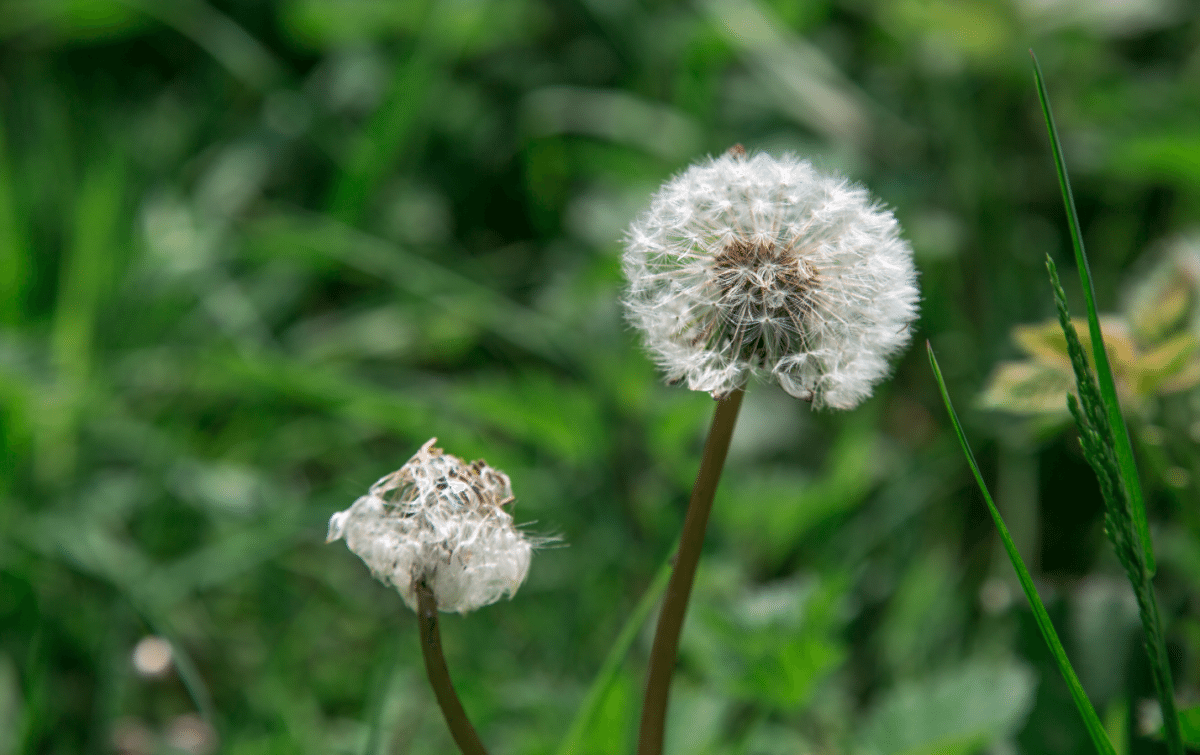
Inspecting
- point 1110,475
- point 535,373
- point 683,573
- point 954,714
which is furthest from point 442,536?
point 535,373

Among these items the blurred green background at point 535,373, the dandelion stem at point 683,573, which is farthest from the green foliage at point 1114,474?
the blurred green background at point 535,373

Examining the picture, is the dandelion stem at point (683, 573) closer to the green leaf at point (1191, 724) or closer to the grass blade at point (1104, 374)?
the grass blade at point (1104, 374)

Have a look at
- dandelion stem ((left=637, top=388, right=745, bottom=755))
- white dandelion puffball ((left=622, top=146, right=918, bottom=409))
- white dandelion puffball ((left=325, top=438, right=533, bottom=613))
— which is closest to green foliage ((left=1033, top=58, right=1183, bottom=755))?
white dandelion puffball ((left=622, top=146, right=918, bottom=409))

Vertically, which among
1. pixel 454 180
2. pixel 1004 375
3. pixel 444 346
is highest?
pixel 454 180

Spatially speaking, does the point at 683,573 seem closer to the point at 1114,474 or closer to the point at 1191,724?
the point at 1114,474

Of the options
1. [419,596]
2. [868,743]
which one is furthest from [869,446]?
[419,596]

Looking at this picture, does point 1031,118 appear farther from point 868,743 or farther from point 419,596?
point 419,596
